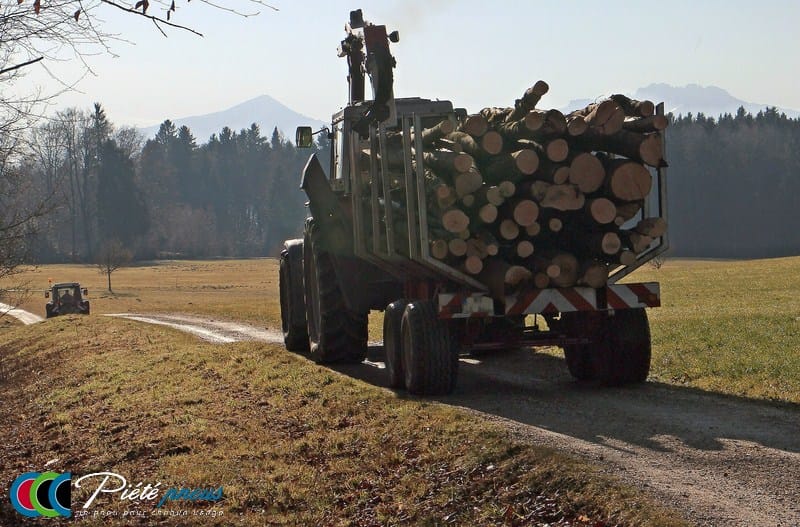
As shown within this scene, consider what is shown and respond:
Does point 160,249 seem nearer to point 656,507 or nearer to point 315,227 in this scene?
point 315,227

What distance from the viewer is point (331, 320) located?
15.6m

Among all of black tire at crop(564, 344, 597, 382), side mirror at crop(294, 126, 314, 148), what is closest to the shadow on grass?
black tire at crop(564, 344, 597, 382)

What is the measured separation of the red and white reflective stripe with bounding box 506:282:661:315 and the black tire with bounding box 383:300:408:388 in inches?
64.5

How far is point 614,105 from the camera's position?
11.4 metres

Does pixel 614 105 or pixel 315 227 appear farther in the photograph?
pixel 315 227

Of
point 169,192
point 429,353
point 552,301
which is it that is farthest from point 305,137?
point 169,192

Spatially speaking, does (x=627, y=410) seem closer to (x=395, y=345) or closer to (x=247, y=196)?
(x=395, y=345)

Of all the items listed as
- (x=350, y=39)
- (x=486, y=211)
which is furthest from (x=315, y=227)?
(x=486, y=211)

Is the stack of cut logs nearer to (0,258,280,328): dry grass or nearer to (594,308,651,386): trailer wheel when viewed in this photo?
(594,308,651,386): trailer wheel

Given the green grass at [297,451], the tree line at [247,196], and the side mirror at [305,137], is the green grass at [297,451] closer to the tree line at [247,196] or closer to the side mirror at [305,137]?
the side mirror at [305,137]

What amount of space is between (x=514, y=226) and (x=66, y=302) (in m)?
35.8

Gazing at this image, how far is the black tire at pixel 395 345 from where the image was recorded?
12891mm

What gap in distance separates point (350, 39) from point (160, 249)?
10692cm

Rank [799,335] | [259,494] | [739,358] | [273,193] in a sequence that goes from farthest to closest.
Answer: [273,193] < [799,335] < [739,358] < [259,494]
